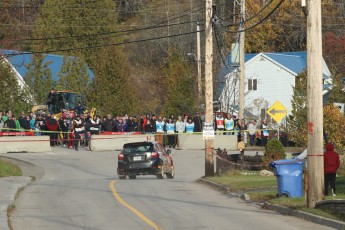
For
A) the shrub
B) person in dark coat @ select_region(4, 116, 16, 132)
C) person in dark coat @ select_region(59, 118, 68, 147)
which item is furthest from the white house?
the shrub

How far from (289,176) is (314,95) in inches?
116

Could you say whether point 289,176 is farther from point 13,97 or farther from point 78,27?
point 78,27

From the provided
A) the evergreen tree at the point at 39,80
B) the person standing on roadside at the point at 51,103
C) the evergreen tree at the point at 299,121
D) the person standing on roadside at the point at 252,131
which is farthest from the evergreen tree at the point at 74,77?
the evergreen tree at the point at 299,121

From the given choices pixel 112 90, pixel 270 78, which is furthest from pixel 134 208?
pixel 270 78

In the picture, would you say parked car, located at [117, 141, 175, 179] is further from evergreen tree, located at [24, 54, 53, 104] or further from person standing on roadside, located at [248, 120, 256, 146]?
evergreen tree, located at [24, 54, 53, 104]

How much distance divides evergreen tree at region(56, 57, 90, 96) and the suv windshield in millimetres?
36018

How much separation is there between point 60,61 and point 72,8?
11.3 metres

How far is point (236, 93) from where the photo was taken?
72.9 metres

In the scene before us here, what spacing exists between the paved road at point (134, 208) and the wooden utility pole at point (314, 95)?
Answer: 1201mm

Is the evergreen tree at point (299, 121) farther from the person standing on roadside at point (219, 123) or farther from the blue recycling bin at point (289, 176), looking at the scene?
the blue recycling bin at point (289, 176)

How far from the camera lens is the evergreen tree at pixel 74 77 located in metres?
70.6

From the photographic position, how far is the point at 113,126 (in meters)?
52.2

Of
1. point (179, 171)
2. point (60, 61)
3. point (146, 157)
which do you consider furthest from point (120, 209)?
point (60, 61)

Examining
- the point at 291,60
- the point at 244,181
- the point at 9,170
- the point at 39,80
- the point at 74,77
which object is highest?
the point at 291,60
